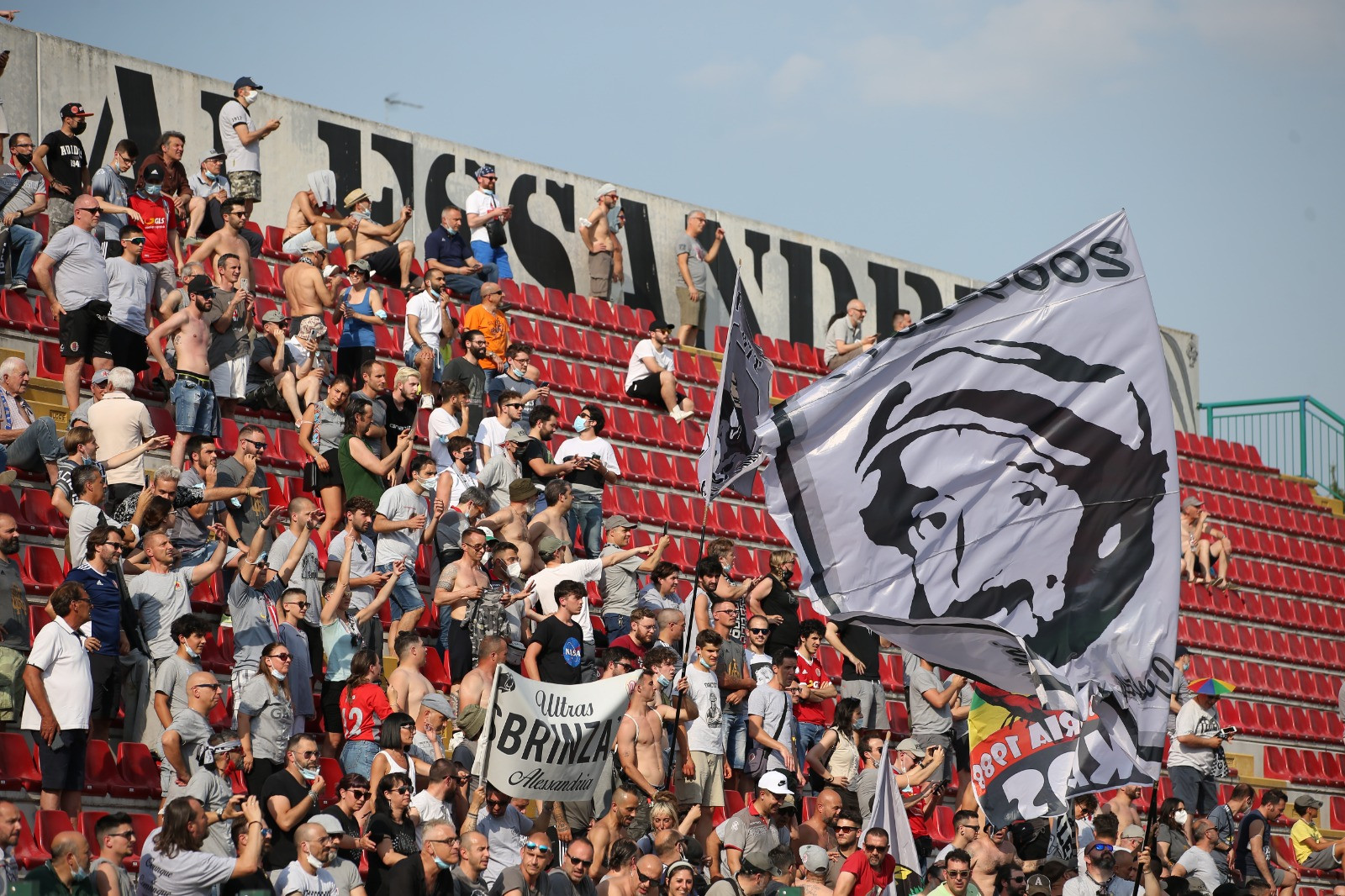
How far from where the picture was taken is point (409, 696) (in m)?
12.5

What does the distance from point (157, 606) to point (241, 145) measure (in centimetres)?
662

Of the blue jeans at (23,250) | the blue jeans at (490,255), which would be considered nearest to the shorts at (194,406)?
the blue jeans at (23,250)

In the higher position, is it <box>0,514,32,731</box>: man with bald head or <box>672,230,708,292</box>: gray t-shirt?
<box>672,230,708,292</box>: gray t-shirt

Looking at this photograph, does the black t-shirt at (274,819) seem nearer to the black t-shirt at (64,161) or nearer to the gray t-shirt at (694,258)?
the black t-shirt at (64,161)

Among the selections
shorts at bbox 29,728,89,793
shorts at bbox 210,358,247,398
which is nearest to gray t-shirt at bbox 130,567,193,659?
shorts at bbox 29,728,89,793

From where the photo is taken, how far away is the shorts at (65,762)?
35.7 ft

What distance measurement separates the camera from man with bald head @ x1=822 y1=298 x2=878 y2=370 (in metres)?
22.3

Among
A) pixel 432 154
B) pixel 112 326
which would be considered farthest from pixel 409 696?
pixel 432 154

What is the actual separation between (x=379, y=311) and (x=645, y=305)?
7159 millimetres

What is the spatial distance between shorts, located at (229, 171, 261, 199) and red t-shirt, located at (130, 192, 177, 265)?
1.45 m

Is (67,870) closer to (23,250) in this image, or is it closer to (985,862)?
(985,862)

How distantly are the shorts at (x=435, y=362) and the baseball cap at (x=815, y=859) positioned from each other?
5.84 metres

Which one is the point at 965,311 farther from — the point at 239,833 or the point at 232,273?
the point at 232,273

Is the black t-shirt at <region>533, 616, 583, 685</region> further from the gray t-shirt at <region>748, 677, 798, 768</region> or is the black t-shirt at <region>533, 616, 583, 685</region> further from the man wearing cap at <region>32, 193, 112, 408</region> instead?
the man wearing cap at <region>32, 193, 112, 408</region>
